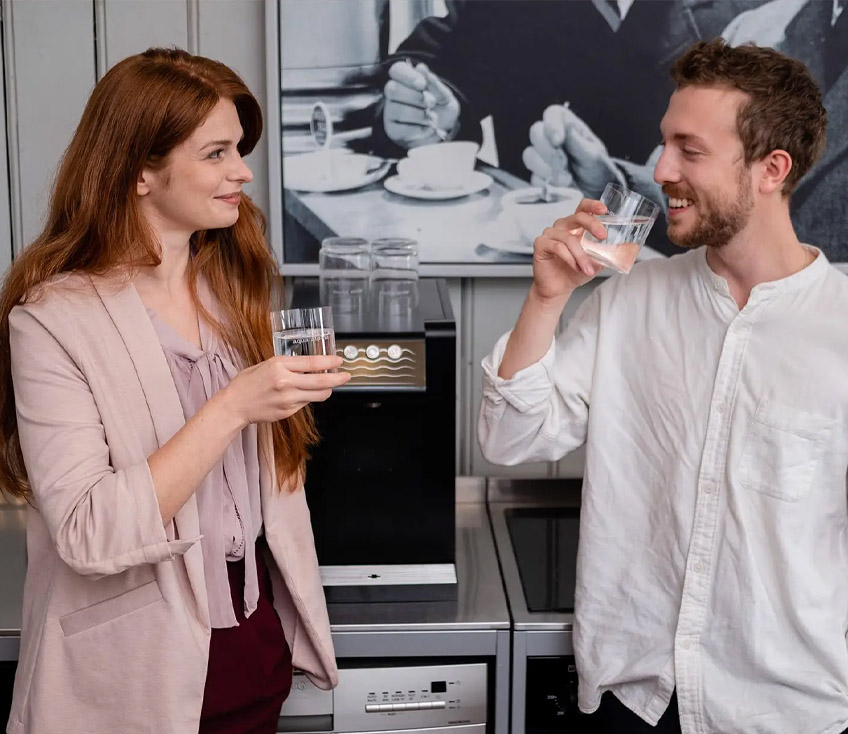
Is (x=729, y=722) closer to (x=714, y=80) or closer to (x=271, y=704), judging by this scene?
(x=271, y=704)

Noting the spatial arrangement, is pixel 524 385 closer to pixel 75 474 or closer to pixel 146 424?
pixel 146 424

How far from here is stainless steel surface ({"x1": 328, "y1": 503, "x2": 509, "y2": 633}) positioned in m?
1.99

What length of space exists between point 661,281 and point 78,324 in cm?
93

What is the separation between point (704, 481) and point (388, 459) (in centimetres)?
57

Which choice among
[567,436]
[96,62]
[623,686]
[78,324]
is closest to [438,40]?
[96,62]

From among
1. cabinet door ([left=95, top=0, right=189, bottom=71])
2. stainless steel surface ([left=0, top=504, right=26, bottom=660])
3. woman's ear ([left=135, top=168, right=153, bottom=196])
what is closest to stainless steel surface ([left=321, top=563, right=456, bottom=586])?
stainless steel surface ([left=0, top=504, right=26, bottom=660])

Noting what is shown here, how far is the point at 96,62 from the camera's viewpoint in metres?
2.41

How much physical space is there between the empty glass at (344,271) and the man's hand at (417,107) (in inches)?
10.6

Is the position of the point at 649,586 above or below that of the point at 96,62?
below

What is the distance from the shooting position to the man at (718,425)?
170 centimetres

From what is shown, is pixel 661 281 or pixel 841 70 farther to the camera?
pixel 841 70

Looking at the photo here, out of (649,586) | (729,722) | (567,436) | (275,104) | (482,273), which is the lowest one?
(729,722)

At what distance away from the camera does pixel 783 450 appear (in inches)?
66.8

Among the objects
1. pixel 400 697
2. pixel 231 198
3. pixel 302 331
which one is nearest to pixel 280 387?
pixel 302 331
